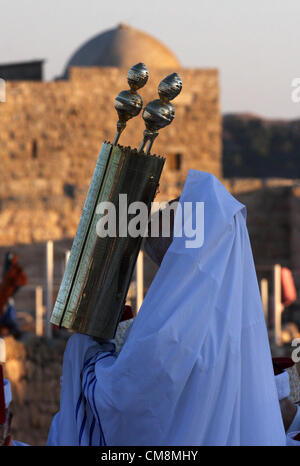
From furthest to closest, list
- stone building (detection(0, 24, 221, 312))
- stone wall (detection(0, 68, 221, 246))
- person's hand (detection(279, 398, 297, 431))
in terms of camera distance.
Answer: stone wall (detection(0, 68, 221, 246)), stone building (detection(0, 24, 221, 312)), person's hand (detection(279, 398, 297, 431))

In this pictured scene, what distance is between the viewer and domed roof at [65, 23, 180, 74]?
49.6 feet

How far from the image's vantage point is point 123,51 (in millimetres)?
15312

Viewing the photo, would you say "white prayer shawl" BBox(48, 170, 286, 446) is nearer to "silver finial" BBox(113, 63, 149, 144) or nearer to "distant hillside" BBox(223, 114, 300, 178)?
"silver finial" BBox(113, 63, 149, 144)

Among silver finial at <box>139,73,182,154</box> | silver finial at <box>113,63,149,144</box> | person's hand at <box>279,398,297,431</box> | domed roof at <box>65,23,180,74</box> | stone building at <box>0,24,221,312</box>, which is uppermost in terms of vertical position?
domed roof at <box>65,23,180,74</box>

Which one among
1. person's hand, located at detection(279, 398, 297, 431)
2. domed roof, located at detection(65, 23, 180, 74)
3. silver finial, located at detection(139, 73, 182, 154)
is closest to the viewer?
silver finial, located at detection(139, 73, 182, 154)

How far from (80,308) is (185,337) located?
0.31 metres

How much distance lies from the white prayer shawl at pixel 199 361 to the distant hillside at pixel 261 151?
34605 mm

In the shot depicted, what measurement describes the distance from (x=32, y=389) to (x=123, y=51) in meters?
10.2

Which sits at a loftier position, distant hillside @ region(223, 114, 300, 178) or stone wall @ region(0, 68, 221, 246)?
distant hillside @ region(223, 114, 300, 178)

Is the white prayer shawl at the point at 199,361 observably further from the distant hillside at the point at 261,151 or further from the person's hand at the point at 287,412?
the distant hillside at the point at 261,151

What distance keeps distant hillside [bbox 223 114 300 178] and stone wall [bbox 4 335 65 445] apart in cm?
3023

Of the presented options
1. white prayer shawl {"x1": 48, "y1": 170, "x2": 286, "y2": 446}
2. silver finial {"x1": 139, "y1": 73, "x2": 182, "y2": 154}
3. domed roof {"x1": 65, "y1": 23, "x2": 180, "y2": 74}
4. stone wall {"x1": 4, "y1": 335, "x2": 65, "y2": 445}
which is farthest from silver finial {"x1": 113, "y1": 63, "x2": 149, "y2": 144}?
domed roof {"x1": 65, "y1": 23, "x2": 180, "y2": 74}

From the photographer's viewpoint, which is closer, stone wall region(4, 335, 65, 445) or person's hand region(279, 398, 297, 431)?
person's hand region(279, 398, 297, 431)
